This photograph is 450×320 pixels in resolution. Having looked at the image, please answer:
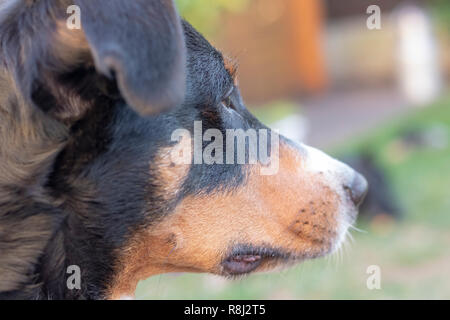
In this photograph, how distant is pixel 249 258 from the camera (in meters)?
2.83

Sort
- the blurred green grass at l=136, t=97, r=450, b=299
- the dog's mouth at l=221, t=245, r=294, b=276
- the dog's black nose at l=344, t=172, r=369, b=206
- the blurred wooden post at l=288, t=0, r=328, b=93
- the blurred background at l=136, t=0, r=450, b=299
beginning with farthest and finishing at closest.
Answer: the blurred wooden post at l=288, t=0, r=328, b=93 → the blurred background at l=136, t=0, r=450, b=299 → the blurred green grass at l=136, t=97, r=450, b=299 → the dog's black nose at l=344, t=172, r=369, b=206 → the dog's mouth at l=221, t=245, r=294, b=276

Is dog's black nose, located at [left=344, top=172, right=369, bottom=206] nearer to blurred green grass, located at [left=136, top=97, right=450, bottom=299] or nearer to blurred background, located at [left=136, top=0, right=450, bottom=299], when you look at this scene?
blurred background, located at [left=136, top=0, right=450, bottom=299]

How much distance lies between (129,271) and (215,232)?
1.28 feet

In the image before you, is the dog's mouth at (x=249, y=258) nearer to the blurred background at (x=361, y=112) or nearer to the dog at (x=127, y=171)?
the dog at (x=127, y=171)

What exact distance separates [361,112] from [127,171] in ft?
34.6

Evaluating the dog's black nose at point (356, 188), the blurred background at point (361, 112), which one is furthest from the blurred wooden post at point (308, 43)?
the dog's black nose at point (356, 188)

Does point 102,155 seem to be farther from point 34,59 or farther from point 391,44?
point 391,44

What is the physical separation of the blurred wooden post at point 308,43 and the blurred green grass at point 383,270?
7.07 meters

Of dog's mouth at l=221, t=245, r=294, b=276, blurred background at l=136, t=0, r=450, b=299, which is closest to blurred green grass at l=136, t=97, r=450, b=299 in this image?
blurred background at l=136, t=0, r=450, b=299

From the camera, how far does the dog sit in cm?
206

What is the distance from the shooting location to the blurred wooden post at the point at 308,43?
14.3 metres

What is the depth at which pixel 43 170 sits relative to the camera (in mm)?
2359

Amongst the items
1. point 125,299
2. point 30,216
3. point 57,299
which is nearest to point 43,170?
point 30,216

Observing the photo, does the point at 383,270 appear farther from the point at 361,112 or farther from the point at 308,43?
the point at 308,43
